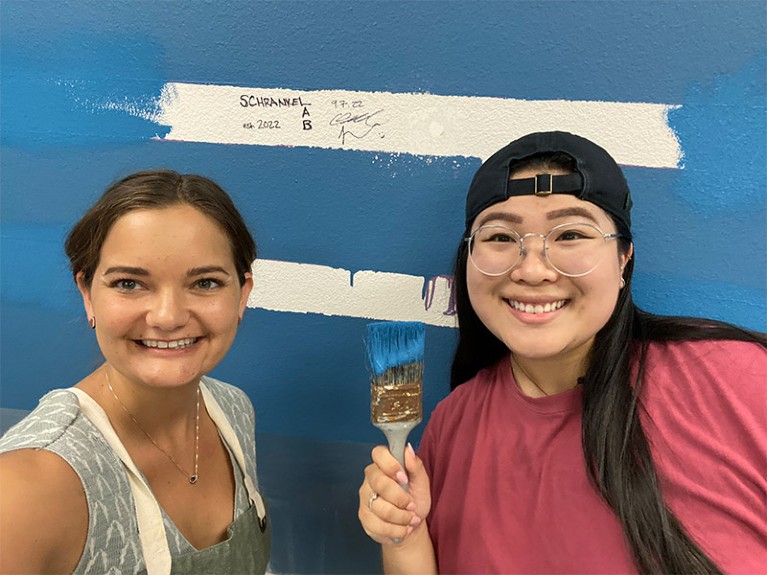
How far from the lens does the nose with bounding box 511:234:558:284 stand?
104 cm

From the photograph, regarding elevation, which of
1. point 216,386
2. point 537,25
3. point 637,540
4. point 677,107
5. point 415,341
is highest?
point 537,25

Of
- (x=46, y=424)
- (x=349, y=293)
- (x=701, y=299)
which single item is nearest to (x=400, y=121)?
(x=349, y=293)

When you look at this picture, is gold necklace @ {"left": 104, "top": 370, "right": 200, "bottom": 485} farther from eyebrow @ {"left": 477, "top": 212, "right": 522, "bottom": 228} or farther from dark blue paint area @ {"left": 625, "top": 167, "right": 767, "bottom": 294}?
dark blue paint area @ {"left": 625, "top": 167, "right": 767, "bottom": 294}

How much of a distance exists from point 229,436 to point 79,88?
3.13ft

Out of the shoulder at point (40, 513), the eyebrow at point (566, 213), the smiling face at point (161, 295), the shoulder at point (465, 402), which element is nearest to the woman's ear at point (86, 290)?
the smiling face at point (161, 295)

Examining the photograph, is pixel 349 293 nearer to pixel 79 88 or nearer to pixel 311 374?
pixel 311 374

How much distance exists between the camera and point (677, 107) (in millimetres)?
1256

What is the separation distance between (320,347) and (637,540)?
85 cm

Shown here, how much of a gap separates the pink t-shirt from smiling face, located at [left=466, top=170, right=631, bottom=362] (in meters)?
0.15

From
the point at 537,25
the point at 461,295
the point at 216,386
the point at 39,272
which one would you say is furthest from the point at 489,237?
the point at 39,272

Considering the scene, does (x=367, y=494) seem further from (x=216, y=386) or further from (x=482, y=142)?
(x=482, y=142)

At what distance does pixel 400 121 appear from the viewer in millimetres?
1386

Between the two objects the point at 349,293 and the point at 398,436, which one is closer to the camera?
the point at 398,436

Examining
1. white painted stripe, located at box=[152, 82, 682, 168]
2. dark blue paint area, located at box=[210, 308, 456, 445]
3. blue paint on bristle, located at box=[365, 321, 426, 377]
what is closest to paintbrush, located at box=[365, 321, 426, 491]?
Answer: blue paint on bristle, located at box=[365, 321, 426, 377]
